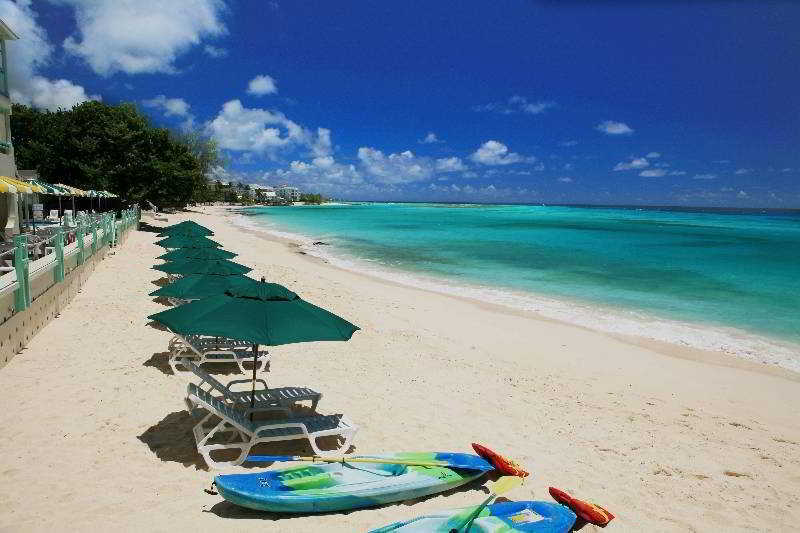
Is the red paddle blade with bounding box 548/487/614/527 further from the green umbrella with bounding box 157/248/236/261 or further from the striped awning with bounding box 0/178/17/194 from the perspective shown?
the striped awning with bounding box 0/178/17/194

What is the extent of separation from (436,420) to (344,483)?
91.6 inches

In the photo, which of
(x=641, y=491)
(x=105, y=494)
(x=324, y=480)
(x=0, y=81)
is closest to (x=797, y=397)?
(x=641, y=491)

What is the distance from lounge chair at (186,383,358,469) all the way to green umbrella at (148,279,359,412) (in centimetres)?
84

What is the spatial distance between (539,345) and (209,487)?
8.39 metres

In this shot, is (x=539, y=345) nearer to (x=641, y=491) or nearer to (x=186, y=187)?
(x=641, y=491)

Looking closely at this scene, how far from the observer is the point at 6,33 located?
1650 cm

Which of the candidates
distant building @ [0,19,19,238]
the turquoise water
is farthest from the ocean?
distant building @ [0,19,19,238]

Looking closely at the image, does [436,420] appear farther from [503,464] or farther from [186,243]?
[186,243]

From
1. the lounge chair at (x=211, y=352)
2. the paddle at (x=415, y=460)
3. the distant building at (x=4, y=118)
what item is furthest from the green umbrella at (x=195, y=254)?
the distant building at (x=4, y=118)

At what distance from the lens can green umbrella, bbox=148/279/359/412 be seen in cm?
470

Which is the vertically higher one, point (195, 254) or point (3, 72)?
point (3, 72)

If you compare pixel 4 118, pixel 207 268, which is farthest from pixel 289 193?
pixel 207 268

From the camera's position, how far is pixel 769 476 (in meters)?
5.88

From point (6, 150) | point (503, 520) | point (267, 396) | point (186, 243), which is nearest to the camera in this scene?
point (503, 520)
